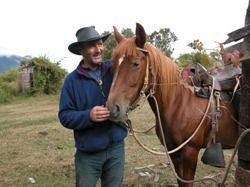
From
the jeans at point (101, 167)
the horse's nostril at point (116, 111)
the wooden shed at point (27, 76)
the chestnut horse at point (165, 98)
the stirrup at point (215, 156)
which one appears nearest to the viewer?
the horse's nostril at point (116, 111)

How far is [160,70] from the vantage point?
104 inches

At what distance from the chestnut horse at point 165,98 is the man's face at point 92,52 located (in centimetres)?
13

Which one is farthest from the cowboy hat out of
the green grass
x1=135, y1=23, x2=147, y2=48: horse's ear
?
the green grass

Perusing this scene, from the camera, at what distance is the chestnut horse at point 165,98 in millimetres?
2289

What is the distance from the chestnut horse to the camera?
7.51 feet

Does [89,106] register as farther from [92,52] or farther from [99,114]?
[92,52]

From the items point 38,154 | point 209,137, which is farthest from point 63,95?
point 38,154

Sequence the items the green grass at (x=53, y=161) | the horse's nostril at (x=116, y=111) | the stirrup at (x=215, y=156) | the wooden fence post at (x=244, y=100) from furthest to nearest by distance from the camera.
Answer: the green grass at (x=53, y=161), the stirrup at (x=215, y=156), the horse's nostril at (x=116, y=111), the wooden fence post at (x=244, y=100)

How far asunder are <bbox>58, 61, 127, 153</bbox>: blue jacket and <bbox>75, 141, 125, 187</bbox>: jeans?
76 millimetres

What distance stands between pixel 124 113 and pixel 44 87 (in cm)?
1881

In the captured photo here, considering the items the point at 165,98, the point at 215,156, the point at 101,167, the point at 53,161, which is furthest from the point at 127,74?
the point at 53,161

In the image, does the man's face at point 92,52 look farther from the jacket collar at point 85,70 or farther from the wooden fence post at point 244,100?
the wooden fence post at point 244,100

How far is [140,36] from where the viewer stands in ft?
7.82

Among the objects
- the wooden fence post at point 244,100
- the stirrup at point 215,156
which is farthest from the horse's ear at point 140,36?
the stirrup at point 215,156
